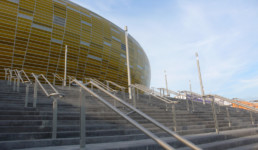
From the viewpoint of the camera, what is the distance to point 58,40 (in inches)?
836

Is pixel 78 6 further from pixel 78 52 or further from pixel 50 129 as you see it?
pixel 50 129

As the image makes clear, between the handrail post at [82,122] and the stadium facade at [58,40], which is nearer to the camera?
the handrail post at [82,122]

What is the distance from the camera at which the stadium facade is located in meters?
17.9

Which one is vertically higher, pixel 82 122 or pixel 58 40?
pixel 58 40

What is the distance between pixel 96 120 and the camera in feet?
14.8

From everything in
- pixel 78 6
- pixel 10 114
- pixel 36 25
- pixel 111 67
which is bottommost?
pixel 10 114

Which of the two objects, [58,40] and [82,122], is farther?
[58,40]

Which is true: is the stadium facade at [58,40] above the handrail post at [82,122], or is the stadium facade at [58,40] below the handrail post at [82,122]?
above

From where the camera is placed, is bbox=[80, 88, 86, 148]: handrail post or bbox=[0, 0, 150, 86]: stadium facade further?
bbox=[0, 0, 150, 86]: stadium facade

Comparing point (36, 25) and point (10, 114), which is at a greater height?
point (36, 25)

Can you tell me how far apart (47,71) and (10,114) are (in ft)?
56.2

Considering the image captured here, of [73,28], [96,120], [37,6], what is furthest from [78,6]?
[96,120]

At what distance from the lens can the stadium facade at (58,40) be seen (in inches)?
706

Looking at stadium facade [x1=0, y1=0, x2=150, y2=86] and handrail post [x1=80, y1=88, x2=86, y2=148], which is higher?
stadium facade [x1=0, y1=0, x2=150, y2=86]
